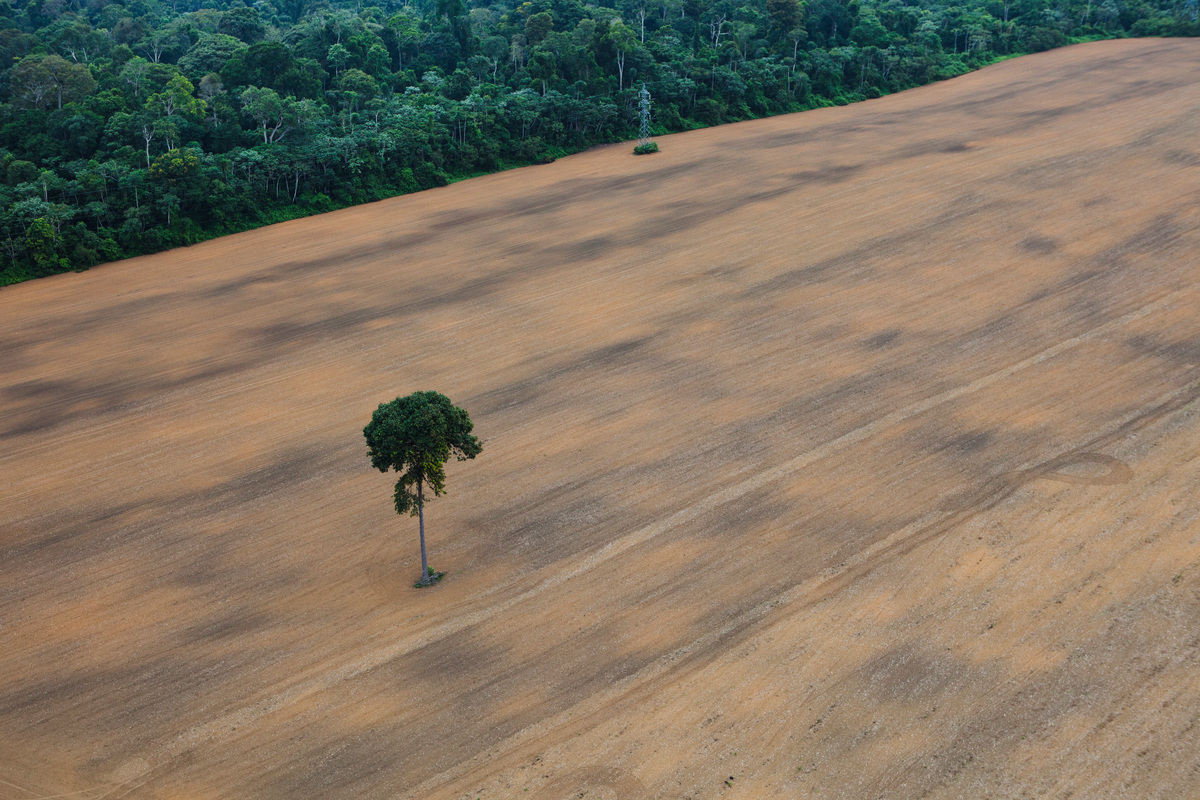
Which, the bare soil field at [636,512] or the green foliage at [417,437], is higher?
the green foliage at [417,437]

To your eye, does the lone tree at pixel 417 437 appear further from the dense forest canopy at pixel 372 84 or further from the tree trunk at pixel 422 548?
the dense forest canopy at pixel 372 84

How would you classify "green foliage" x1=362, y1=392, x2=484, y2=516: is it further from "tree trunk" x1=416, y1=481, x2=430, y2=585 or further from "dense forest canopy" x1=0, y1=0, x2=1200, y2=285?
"dense forest canopy" x1=0, y1=0, x2=1200, y2=285

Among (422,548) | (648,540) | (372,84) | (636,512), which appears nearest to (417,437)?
(422,548)

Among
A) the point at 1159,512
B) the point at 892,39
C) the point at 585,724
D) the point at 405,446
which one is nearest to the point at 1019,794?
the point at 585,724

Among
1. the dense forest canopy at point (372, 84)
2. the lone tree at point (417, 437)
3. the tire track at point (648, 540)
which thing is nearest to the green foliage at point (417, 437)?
the lone tree at point (417, 437)

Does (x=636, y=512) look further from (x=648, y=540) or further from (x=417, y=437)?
(x=417, y=437)
